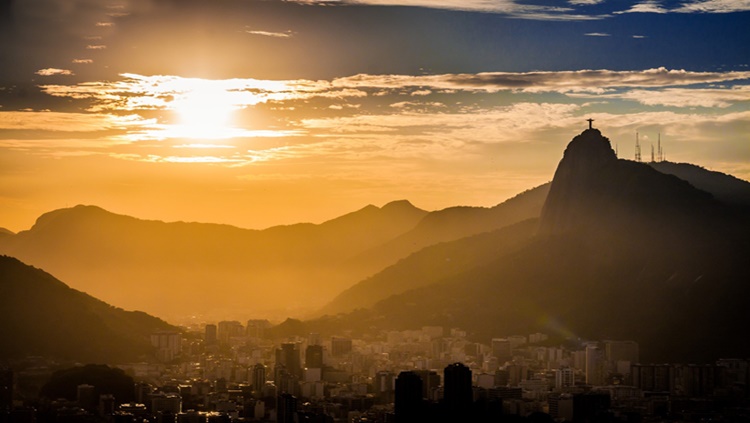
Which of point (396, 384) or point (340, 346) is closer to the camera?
point (396, 384)

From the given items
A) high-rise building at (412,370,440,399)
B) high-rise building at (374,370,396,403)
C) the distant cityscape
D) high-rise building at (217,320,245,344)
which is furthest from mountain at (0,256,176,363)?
high-rise building at (412,370,440,399)

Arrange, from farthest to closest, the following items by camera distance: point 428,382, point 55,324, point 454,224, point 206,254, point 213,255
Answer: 1. point 213,255
2. point 206,254
3. point 454,224
4. point 55,324
5. point 428,382

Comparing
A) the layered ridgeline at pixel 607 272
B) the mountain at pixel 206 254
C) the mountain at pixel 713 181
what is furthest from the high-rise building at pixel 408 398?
the mountain at pixel 206 254

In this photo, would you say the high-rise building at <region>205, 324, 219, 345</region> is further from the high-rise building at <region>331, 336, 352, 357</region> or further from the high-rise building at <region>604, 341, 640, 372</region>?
the high-rise building at <region>604, 341, 640, 372</region>

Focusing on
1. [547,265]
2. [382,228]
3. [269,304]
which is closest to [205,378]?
[547,265]

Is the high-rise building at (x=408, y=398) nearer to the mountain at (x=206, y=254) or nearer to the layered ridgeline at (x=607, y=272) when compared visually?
the layered ridgeline at (x=607, y=272)

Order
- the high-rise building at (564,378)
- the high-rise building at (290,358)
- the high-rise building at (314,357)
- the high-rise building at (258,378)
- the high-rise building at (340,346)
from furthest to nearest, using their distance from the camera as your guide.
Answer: the high-rise building at (340,346)
the high-rise building at (314,357)
the high-rise building at (290,358)
the high-rise building at (564,378)
the high-rise building at (258,378)

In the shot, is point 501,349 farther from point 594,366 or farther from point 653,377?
point 653,377

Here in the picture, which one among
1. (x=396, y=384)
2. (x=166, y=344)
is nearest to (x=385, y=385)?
(x=396, y=384)
